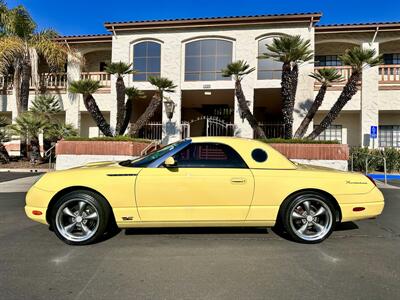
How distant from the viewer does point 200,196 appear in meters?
4.27

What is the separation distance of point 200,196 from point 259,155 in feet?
3.53

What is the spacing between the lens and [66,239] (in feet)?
14.0

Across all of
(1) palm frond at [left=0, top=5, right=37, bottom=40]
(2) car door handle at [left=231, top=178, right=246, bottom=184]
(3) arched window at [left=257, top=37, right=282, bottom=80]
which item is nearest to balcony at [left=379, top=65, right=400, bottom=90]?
(3) arched window at [left=257, top=37, right=282, bottom=80]

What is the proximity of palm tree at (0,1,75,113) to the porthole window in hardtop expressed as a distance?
1490cm

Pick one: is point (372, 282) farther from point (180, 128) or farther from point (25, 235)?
point (180, 128)

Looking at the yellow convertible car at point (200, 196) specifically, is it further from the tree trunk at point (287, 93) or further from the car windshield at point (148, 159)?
the tree trunk at point (287, 93)

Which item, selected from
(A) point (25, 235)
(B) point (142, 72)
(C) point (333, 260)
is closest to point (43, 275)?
(A) point (25, 235)

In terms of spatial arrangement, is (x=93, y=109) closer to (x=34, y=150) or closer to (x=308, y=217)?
(x=34, y=150)

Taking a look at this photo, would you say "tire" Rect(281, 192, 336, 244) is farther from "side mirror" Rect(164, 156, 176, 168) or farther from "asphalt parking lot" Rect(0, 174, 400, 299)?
"side mirror" Rect(164, 156, 176, 168)

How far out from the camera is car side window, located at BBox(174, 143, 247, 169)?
4.41 meters

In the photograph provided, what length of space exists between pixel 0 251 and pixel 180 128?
11743 millimetres

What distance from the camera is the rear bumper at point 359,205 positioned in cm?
441

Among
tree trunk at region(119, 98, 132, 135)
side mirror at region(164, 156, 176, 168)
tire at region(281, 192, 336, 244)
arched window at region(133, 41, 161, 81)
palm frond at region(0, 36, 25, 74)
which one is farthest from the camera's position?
arched window at region(133, 41, 161, 81)

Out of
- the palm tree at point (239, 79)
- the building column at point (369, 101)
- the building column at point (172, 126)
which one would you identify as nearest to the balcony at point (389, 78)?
the building column at point (369, 101)
